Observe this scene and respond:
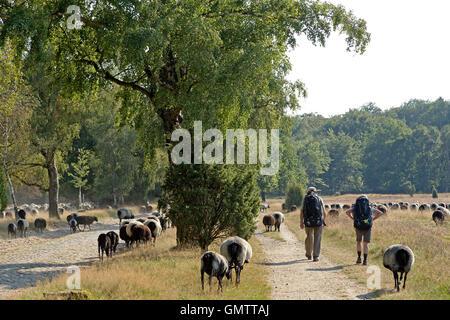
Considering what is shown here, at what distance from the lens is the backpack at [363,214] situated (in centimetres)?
1474

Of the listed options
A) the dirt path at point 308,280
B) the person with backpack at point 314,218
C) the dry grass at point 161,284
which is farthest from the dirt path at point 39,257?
the person with backpack at point 314,218

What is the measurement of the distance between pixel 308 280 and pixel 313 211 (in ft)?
12.6

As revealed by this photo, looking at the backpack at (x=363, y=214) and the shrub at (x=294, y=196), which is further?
the shrub at (x=294, y=196)

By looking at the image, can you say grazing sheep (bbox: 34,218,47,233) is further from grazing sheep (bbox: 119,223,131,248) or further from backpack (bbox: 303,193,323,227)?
backpack (bbox: 303,193,323,227)

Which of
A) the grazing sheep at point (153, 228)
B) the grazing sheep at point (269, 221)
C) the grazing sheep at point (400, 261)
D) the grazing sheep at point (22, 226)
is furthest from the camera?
the grazing sheep at point (269, 221)

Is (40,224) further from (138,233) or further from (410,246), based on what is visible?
(410,246)

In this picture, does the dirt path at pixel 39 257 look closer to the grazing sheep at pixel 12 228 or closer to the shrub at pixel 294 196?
the grazing sheep at pixel 12 228

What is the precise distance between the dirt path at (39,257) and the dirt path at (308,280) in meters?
7.36

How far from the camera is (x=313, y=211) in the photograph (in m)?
15.8

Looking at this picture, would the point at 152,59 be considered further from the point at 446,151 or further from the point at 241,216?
the point at 446,151

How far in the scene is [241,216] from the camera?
17.4 m

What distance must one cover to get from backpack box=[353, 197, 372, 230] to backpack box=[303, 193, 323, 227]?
52.9 inches

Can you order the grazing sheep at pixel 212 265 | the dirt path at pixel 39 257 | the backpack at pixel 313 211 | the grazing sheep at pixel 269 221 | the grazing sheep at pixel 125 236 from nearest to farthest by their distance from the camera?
the grazing sheep at pixel 212 265 < the dirt path at pixel 39 257 < the backpack at pixel 313 211 < the grazing sheep at pixel 125 236 < the grazing sheep at pixel 269 221

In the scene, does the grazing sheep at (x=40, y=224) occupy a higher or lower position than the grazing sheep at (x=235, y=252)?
lower
